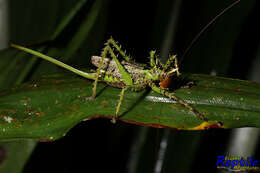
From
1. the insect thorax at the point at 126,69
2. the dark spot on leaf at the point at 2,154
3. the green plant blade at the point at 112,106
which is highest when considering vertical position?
the insect thorax at the point at 126,69

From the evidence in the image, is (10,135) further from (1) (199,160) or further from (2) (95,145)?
(2) (95,145)

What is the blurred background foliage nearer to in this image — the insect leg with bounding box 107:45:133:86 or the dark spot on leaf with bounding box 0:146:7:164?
the dark spot on leaf with bounding box 0:146:7:164

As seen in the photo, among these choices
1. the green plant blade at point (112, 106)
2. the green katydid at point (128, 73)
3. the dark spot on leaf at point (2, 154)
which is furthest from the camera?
the dark spot on leaf at point (2, 154)

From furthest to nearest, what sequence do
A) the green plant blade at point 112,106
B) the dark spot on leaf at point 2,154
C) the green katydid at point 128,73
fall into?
the dark spot on leaf at point 2,154 < the green katydid at point 128,73 < the green plant blade at point 112,106

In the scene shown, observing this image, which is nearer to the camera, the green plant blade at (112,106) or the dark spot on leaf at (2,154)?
the green plant blade at (112,106)

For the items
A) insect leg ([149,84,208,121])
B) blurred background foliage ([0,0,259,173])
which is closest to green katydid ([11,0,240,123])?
insect leg ([149,84,208,121])

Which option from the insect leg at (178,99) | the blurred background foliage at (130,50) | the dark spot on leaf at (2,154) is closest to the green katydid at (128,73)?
the insect leg at (178,99)

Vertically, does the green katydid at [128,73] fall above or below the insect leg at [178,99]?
above

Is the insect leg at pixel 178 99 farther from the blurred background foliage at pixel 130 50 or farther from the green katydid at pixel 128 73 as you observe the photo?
the blurred background foliage at pixel 130 50
